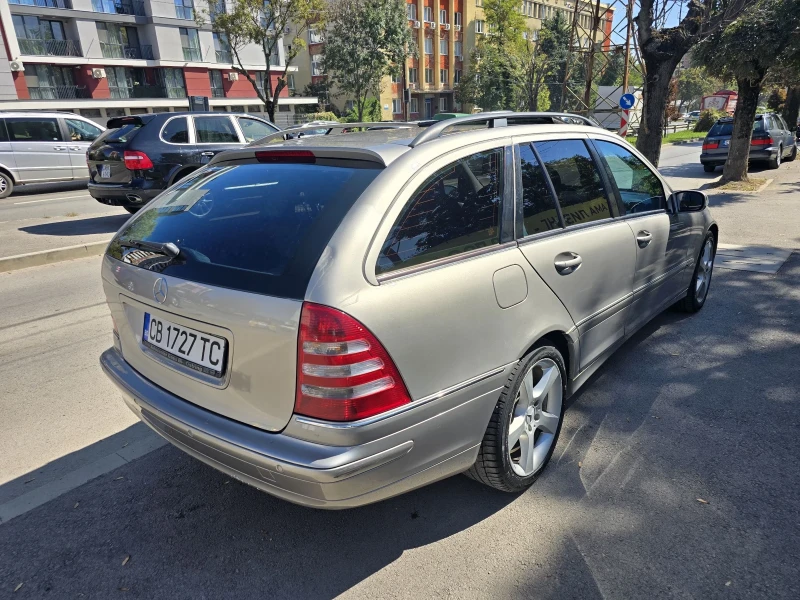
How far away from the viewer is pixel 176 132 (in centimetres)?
939

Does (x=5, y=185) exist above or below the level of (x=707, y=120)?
above

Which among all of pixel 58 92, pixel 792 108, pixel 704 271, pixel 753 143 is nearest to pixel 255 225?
pixel 704 271

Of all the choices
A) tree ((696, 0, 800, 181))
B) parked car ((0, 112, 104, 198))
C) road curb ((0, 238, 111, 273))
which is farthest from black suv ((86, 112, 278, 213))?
tree ((696, 0, 800, 181))

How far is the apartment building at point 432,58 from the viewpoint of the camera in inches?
2105

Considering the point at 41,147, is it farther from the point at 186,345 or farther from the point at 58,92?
the point at 58,92

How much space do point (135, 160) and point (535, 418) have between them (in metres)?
8.03

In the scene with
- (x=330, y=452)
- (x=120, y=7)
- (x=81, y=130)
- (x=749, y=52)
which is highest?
(x=120, y=7)

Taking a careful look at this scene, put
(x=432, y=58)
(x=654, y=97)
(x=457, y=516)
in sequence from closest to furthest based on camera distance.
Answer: (x=457, y=516) < (x=654, y=97) < (x=432, y=58)

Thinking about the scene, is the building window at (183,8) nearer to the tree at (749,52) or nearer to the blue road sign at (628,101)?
the blue road sign at (628,101)

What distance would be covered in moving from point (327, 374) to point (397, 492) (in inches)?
23.3

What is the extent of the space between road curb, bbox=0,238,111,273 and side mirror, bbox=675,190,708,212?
7.08 m

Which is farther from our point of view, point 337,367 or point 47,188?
point 47,188

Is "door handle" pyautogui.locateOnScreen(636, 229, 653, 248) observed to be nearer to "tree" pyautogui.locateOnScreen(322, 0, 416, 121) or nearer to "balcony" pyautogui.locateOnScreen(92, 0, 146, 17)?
"tree" pyautogui.locateOnScreen(322, 0, 416, 121)

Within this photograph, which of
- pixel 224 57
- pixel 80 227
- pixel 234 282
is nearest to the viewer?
pixel 234 282
